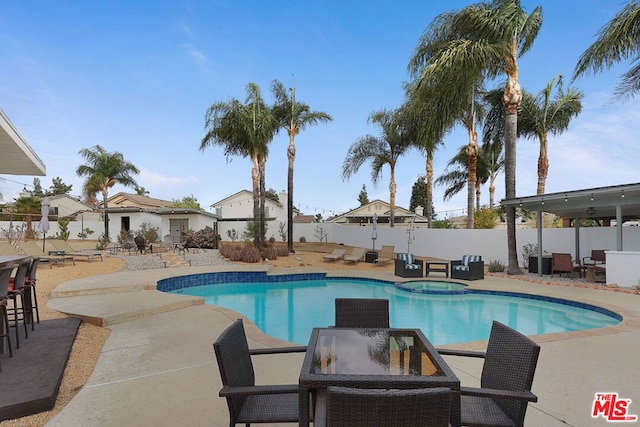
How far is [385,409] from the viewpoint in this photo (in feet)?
4.84

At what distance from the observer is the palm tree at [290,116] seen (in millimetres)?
19344

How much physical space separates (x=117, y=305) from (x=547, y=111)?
21069 mm

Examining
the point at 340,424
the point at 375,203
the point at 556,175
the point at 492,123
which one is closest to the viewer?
the point at 340,424

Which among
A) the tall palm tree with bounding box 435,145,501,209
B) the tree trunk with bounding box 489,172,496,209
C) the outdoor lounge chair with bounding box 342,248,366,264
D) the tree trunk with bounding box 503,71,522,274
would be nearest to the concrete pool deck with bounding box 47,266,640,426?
the tree trunk with bounding box 503,71,522,274

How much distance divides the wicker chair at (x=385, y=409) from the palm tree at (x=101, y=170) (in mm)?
32540

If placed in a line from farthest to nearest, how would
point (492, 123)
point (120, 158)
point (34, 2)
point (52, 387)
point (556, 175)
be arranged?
point (120, 158) → point (556, 175) → point (492, 123) → point (34, 2) → point (52, 387)

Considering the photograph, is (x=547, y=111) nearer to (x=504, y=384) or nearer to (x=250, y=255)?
(x=250, y=255)

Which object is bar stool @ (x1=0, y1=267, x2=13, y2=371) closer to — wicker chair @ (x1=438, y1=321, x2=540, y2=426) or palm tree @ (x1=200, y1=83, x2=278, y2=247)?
wicker chair @ (x1=438, y1=321, x2=540, y2=426)

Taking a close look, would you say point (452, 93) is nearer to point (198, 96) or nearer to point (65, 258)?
point (198, 96)

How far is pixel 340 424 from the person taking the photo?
1493 millimetres

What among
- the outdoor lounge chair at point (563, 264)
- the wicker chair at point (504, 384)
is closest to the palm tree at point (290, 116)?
the outdoor lounge chair at point (563, 264)

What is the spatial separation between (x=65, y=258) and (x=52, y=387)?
11.8 meters

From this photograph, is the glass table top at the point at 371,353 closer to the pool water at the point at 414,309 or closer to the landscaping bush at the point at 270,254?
the pool water at the point at 414,309

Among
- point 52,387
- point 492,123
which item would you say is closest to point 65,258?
point 52,387
